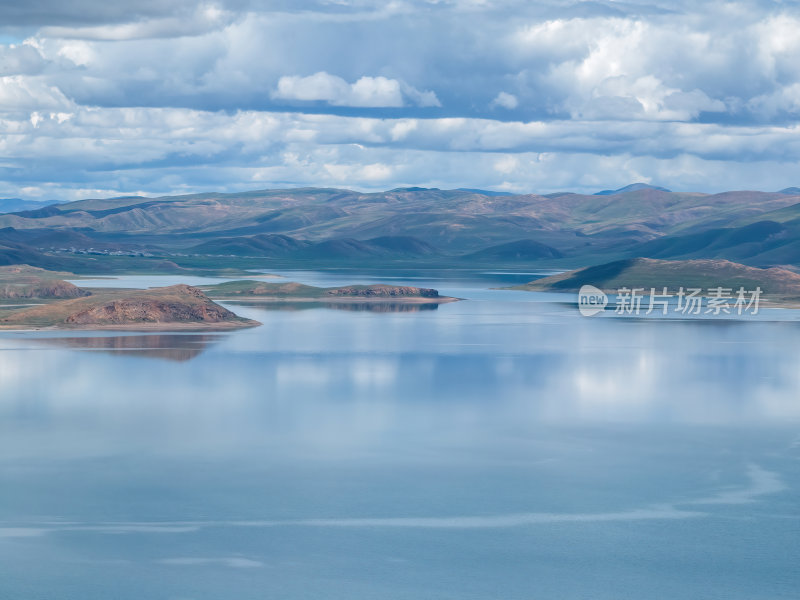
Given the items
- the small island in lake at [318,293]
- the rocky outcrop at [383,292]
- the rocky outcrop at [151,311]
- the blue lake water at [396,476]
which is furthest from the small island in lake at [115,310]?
the rocky outcrop at [383,292]

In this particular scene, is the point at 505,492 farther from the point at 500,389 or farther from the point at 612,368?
the point at 612,368

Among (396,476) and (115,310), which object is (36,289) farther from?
(396,476)

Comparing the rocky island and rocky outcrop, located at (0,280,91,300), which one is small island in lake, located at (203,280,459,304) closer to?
rocky outcrop, located at (0,280,91,300)

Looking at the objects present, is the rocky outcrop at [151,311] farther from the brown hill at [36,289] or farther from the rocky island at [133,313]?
the brown hill at [36,289]

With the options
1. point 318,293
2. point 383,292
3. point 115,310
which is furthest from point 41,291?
point 383,292

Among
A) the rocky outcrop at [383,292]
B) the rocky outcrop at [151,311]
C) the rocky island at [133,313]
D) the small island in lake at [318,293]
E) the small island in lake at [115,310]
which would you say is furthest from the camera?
the rocky outcrop at [383,292]

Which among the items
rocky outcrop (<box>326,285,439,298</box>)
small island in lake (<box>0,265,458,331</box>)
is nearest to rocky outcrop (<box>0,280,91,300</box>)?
small island in lake (<box>0,265,458,331</box>)

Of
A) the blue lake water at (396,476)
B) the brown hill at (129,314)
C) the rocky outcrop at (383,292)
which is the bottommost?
the blue lake water at (396,476)

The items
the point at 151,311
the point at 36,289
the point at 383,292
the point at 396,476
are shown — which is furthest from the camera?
the point at 383,292

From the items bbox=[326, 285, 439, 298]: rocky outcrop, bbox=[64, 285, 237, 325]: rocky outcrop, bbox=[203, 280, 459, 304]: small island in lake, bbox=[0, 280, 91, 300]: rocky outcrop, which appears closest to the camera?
bbox=[64, 285, 237, 325]: rocky outcrop
